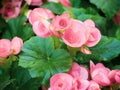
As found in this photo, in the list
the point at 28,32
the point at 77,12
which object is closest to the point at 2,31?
the point at 28,32

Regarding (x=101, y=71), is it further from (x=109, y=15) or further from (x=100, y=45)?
(x=109, y=15)

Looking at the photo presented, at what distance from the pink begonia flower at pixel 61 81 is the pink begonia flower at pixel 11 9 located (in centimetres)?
47

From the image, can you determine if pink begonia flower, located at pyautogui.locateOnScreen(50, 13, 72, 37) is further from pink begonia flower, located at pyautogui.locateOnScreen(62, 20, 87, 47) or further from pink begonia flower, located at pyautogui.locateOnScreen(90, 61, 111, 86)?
pink begonia flower, located at pyautogui.locateOnScreen(90, 61, 111, 86)

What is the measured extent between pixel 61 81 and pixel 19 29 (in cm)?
34

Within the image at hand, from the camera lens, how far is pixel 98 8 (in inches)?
46.6

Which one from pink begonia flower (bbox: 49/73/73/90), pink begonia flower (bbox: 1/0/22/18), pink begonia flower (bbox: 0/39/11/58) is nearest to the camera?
pink begonia flower (bbox: 49/73/73/90)

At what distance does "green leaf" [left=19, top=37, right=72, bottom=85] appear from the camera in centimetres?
83

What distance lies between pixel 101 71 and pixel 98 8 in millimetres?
377

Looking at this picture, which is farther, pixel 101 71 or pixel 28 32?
pixel 28 32

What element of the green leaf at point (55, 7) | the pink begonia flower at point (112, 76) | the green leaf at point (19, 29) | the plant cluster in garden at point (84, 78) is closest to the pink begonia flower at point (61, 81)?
the plant cluster in garden at point (84, 78)

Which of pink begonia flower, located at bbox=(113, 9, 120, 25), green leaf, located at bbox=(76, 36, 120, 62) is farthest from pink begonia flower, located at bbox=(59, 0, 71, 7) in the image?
Answer: green leaf, located at bbox=(76, 36, 120, 62)

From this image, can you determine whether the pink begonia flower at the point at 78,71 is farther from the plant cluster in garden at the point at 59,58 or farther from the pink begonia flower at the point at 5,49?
the pink begonia flower at the point at 5,49

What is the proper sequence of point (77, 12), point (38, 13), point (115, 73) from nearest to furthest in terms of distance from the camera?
point (115, 73) → point (38, 13) → point (77, 12)

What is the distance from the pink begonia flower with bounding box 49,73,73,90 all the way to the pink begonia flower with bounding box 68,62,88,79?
0.12 ft
